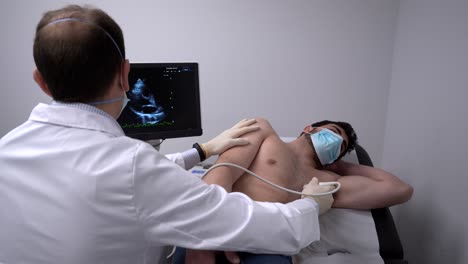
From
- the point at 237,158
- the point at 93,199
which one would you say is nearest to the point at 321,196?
the point at 237,158

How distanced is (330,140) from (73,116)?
46.9 inches

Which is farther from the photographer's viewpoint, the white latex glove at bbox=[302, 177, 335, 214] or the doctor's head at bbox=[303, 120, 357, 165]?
the doctor's head at bbox=[303, 120, 357, 165]

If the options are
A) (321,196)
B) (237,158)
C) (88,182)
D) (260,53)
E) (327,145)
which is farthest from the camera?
(260,53)

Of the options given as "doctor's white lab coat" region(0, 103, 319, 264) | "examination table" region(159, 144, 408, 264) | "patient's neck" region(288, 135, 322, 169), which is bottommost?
"examination table" region(159, 144, 408, 264)

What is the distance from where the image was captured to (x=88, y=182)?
0.61 metres

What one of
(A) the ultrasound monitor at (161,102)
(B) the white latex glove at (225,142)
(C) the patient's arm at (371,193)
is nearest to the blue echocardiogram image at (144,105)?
(A) the ultrasound monitor at (161,102)

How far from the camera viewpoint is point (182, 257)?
38.7 inches

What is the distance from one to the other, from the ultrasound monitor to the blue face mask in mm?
635

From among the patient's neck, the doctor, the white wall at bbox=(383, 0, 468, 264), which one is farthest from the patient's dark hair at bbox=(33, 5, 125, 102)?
the white wall at bbox=(383, 0, 468, 264)

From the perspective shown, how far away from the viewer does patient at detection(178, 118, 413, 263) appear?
4.37 feet

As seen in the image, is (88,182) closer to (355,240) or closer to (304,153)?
(355,240)

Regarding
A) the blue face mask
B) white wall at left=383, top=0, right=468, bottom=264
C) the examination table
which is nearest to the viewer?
the examination table

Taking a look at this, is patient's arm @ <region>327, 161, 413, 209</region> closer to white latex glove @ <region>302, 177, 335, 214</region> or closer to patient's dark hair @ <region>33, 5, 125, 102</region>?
white latex glove @ <region>302, 177, 335, 214</region>

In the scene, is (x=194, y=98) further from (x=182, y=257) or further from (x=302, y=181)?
(x=182, y=257)
